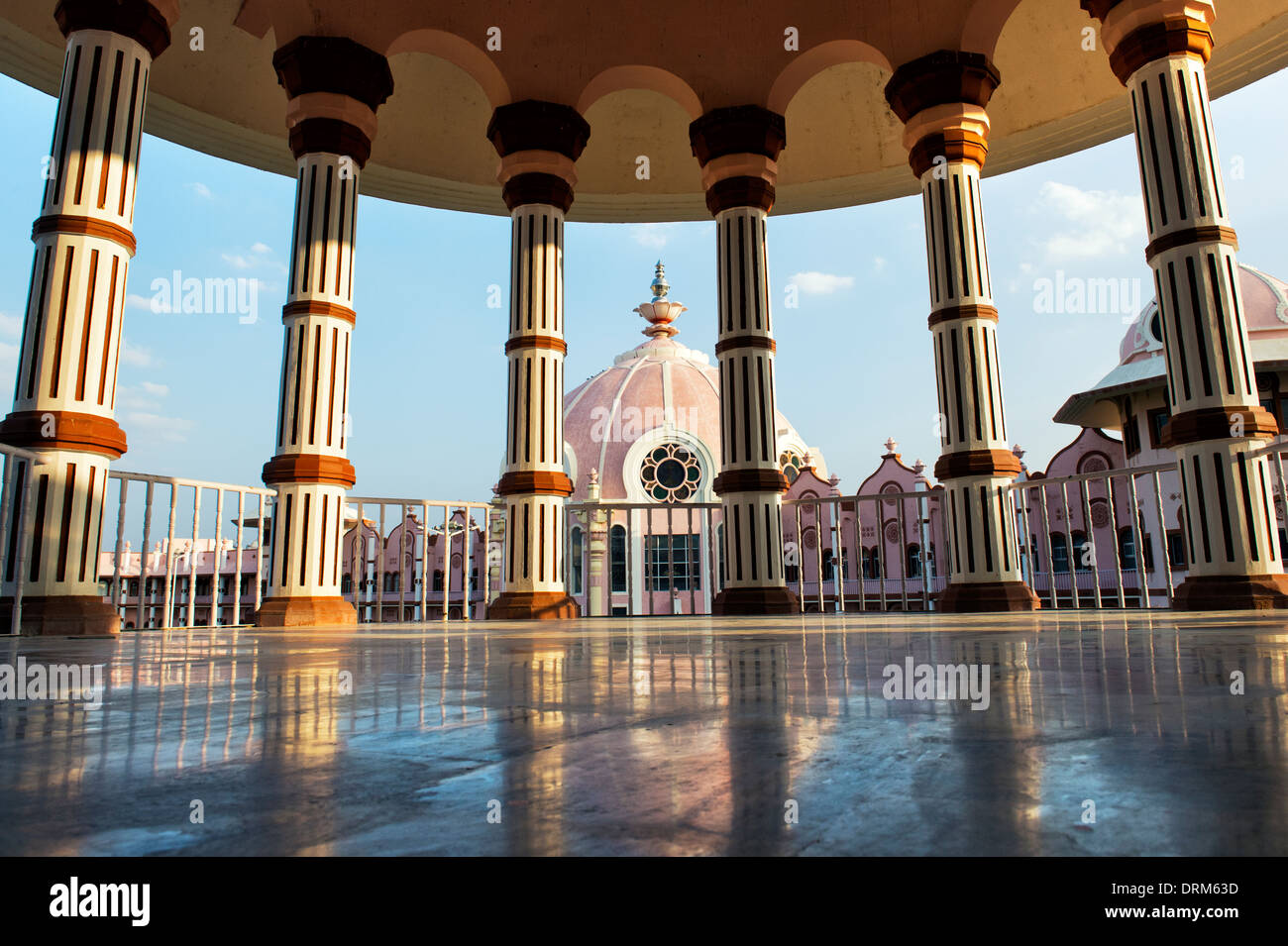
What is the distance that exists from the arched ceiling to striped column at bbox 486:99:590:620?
419 millimetres

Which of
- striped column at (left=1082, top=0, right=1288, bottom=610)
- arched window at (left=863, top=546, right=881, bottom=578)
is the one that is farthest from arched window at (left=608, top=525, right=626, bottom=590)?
striped column at (left=1082, top=0, right=1288, bottom=610)

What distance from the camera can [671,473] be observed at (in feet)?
101

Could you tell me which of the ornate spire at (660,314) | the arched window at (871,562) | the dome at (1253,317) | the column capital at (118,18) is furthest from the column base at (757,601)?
the ornate spire at (660,314)

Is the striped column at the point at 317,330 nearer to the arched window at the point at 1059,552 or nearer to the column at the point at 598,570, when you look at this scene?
the column at the point at 598,570

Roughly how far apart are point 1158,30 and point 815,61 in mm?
3388

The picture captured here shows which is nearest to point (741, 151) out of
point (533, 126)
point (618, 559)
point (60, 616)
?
point (533, 126)

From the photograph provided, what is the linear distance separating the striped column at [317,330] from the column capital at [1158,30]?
641cm

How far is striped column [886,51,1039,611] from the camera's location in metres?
7.54

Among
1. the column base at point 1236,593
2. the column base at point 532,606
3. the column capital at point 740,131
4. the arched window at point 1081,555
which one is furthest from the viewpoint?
the arched window at point 1081,555

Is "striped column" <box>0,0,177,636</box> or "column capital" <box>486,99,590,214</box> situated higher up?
"column capital" <box>486,99,590,214</box>

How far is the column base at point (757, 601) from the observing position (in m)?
8.26

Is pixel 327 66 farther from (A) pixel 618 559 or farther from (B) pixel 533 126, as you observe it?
(A) pixel 618 559

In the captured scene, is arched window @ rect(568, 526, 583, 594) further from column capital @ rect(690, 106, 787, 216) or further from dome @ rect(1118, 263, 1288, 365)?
column capital @ rect(690, 106, 787, 216)
